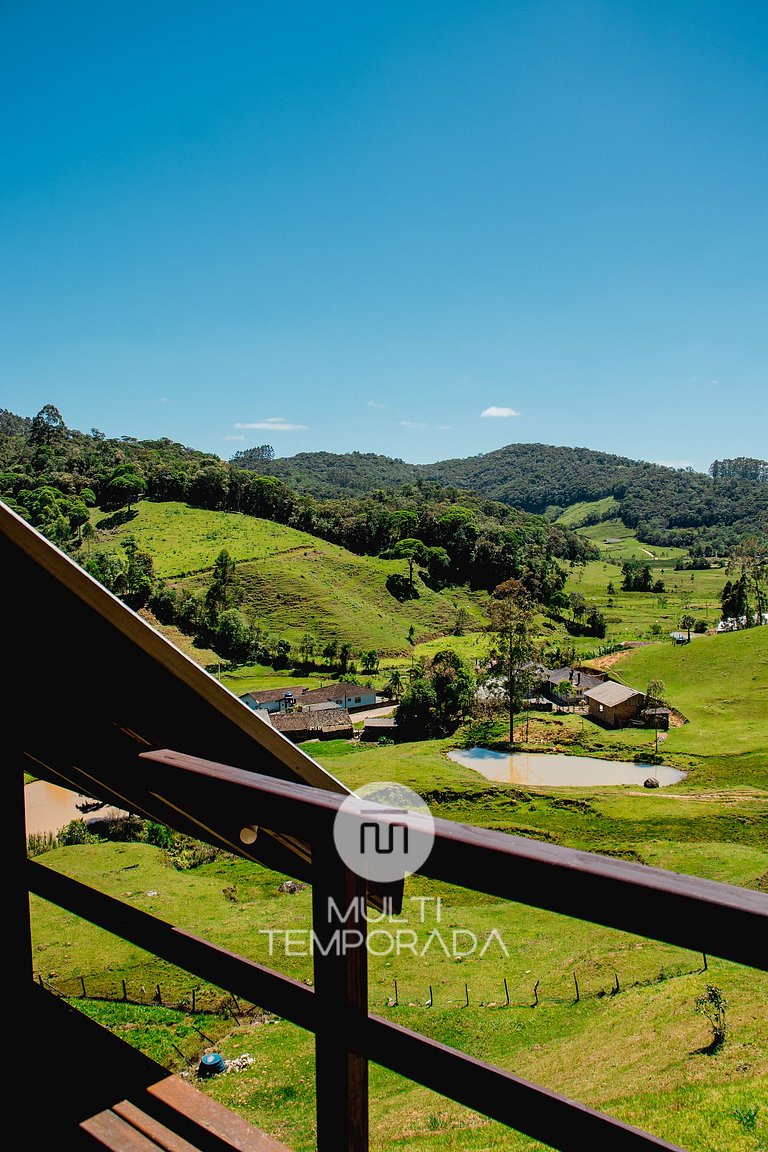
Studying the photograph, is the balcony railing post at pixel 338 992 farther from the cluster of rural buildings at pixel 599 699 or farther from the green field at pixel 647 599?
the green field at pixel 647 599

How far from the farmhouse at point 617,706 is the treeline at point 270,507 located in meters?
26.3

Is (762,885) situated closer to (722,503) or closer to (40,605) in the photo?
(40,605)

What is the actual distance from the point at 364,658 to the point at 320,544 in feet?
67.4

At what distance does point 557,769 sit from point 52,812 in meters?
18.6

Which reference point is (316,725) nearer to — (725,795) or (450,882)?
(725,795)

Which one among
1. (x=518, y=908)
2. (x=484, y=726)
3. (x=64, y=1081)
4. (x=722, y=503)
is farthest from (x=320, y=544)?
(x=722, y=503)

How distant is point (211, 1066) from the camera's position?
9250mm

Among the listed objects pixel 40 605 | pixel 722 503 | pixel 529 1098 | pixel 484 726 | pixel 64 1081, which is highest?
pixel 722 503

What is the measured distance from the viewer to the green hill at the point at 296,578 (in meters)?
53.9

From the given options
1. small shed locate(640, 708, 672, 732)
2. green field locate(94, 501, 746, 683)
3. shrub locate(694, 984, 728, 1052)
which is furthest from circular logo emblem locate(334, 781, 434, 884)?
green field locate(94, 501, 746, 683)

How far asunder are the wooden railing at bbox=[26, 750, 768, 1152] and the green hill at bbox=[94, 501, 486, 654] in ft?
164

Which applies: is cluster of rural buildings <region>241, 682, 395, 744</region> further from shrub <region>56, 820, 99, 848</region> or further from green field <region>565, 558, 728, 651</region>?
green field <region>565, 558, 728, 651</region>

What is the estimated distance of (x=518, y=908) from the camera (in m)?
16.7

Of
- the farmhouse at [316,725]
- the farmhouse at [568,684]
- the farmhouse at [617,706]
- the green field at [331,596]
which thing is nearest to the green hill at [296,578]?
the green field at [331,596]
